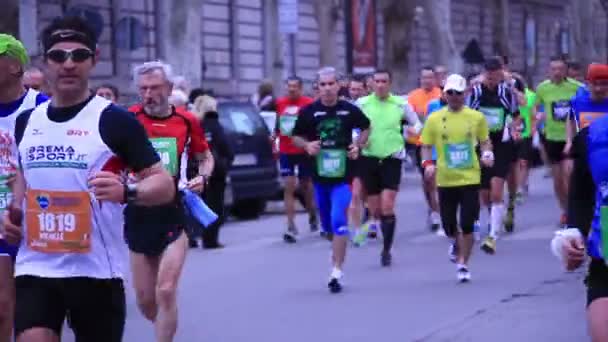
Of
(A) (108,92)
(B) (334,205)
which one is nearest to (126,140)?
(B) (334,205)

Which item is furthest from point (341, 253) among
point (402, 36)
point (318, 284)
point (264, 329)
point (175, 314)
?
point (402, 36)

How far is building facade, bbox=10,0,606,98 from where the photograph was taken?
3209 cm

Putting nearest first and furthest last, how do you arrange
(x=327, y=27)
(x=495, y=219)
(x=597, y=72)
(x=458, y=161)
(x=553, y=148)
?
(x=597, y=72)
(x=458, y=161)
(x=495, y=219)
(x=553, y=148)
(x=327, y=27)

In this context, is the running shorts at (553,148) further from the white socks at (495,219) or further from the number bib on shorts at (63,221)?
the number bib on shorts at (63,221)

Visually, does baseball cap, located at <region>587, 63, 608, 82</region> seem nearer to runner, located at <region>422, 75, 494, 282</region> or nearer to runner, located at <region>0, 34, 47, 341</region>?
runner, located at <region>0, 34, 47, 341</region>

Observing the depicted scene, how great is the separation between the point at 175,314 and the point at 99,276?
9.47 feet

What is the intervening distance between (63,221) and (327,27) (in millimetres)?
37339

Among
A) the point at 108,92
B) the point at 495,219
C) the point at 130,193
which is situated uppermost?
the point at 108,92

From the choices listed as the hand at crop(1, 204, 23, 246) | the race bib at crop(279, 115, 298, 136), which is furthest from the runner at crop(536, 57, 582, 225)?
the hand at crop(1, 204, 23, 246)

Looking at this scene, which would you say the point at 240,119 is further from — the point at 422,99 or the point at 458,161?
the point at 458,161

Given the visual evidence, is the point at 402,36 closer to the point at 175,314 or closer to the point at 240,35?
the point at 240,35

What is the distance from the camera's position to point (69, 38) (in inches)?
234

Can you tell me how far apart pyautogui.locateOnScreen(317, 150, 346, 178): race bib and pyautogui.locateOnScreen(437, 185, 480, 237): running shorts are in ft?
3.29

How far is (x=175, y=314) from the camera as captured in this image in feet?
28.9
